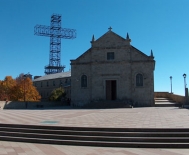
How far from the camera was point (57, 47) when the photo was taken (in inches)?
3356

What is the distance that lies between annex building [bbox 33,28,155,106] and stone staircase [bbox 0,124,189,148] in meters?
25.6

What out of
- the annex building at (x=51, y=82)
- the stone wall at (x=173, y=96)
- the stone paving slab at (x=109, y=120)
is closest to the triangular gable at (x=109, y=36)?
the stone wall at (x=173, y=96)

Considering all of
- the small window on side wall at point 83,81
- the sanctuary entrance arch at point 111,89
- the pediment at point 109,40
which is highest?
the pediment at point 109,40

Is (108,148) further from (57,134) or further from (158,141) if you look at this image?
(57,134)

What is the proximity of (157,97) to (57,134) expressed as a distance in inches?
1474

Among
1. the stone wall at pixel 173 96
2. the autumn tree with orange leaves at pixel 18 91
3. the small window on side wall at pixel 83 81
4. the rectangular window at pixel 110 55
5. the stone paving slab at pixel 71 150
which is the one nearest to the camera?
the stone paving slab at pixel 71 150

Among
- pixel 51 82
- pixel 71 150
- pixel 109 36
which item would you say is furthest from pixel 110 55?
pixel 51 82

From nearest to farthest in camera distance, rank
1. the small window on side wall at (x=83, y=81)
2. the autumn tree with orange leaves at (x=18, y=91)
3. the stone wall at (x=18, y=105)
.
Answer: the stone wall at (x=18, y=105) → the small window on side wall at (x=83, y=81) → the autumn tree with orange leaves at (x=18, y=91)

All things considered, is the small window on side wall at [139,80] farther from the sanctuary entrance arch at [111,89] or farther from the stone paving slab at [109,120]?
the stone paving slab at [109,120]

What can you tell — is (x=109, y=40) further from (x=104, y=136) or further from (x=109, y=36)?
(x=104, y=136)

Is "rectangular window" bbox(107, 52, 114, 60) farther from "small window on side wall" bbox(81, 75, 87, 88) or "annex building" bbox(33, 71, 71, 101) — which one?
"annex building" bbox(33, 71, 71, 101)

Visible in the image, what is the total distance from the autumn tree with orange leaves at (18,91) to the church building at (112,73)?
81.8 feet

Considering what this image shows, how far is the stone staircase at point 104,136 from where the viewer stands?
10.8m

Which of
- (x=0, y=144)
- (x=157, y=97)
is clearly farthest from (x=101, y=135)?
(x=157, y=97)
